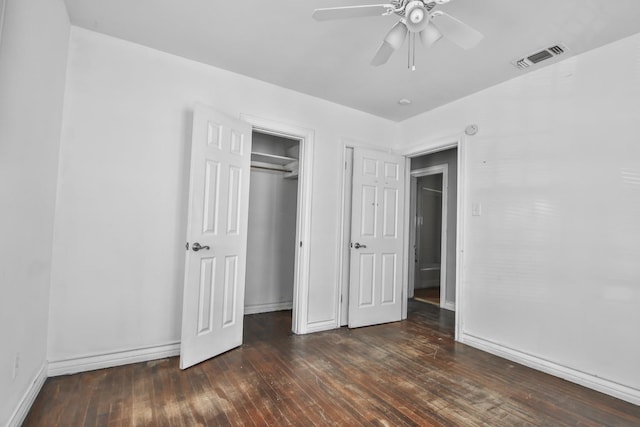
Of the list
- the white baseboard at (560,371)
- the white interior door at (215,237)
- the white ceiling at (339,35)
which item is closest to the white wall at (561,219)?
the white baseboard at (560,371)

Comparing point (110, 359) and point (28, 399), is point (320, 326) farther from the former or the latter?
point (28, 399)

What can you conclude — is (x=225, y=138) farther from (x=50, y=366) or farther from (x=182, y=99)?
(x=50, y=366)

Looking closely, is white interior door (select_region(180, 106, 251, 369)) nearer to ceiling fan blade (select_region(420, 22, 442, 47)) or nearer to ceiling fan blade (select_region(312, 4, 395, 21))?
ceiling fan blade (select_region(312, 4, 395, 21))

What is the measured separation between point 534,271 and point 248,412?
8.55 feet

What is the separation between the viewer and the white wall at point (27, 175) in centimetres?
148

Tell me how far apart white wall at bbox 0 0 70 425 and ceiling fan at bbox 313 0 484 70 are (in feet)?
5.07

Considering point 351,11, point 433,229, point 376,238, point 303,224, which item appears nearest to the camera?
point 351,11

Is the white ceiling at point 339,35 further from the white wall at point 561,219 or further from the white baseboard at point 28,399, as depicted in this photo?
the white baseboard at point 28,399

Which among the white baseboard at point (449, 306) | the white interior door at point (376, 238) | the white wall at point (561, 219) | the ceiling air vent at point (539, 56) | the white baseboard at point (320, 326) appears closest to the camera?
the white wall at point (561, 219)

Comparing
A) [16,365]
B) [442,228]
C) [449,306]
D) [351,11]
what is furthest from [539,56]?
[16,365]

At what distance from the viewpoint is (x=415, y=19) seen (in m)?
1.71

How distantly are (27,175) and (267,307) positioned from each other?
304 centimetres

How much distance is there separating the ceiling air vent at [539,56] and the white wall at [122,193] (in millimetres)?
2686

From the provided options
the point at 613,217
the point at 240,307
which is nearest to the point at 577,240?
the point at 613,217
